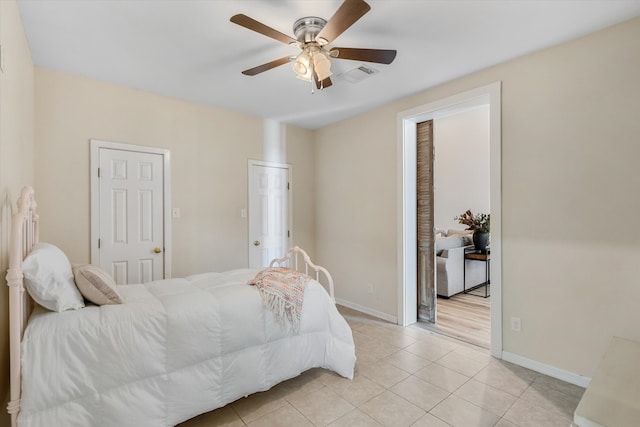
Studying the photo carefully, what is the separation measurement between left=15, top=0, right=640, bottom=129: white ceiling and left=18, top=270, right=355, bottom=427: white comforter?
6.10 ft

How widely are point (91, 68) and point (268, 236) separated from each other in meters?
2.59

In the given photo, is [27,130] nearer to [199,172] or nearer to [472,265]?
[199,172]

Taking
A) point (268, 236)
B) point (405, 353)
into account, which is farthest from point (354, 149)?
point (405, 353)

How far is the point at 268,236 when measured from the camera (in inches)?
164

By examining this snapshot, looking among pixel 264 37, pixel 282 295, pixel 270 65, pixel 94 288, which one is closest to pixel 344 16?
pixel 270 65

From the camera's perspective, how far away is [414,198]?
11.7 feet

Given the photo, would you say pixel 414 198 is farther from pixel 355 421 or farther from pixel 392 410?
pixel 355 421

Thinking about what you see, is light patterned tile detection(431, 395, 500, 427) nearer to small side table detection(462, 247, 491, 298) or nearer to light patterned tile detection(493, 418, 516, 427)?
light patterned tile detection(493, 418, 516, 427)

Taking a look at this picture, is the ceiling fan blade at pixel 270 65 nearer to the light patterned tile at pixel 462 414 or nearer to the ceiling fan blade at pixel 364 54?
the ceiling fan blade at pixel 364 54

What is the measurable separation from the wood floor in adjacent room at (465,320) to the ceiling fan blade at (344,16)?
3030 mm

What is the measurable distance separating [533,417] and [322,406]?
53.4 inches

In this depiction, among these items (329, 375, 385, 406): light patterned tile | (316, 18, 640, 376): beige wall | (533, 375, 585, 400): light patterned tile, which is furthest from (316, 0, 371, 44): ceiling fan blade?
(533, 375, 585, 400): light patterned tile

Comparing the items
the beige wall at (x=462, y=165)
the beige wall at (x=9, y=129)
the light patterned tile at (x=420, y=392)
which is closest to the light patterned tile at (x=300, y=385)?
the light patterned tile at (x=420, y=392)

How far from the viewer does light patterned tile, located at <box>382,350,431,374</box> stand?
2531 millimetres
